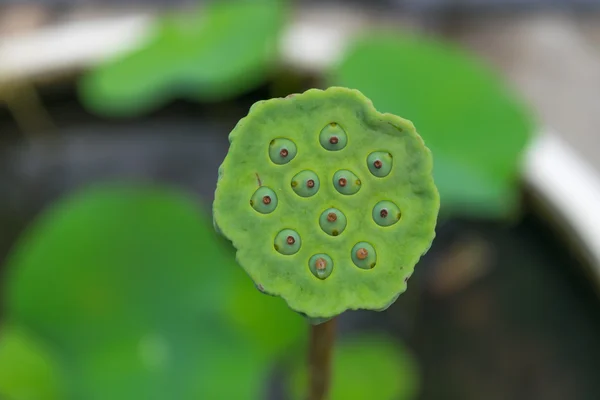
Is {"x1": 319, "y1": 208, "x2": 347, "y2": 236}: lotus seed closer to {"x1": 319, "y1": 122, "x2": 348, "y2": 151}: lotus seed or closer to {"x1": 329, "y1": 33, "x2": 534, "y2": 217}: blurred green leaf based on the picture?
{"x1": 319, "y1": 122, "x2": 348, "y2": 151}: lotus seed

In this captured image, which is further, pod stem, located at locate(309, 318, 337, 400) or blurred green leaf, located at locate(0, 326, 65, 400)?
blurred green leaf, located at locate(0, 326, 65, 400)

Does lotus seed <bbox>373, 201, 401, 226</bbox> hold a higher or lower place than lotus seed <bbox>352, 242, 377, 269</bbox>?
higher

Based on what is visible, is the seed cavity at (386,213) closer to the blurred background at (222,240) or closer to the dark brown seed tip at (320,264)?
the dark brown seed tip at (320,264)

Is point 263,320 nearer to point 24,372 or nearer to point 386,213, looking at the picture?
point 24,372

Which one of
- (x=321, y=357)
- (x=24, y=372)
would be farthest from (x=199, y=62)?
(x=321, y=357)

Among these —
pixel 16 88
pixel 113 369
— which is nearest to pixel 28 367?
pixel 113 369

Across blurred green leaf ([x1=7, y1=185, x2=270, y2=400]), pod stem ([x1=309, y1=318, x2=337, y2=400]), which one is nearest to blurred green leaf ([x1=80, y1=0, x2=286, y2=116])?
blurred green leaf ([x1=7, y1=185, x2=270, y2=400])

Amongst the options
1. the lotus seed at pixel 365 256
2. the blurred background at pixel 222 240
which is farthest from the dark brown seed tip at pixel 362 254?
the blurred background at pixel 222 240
